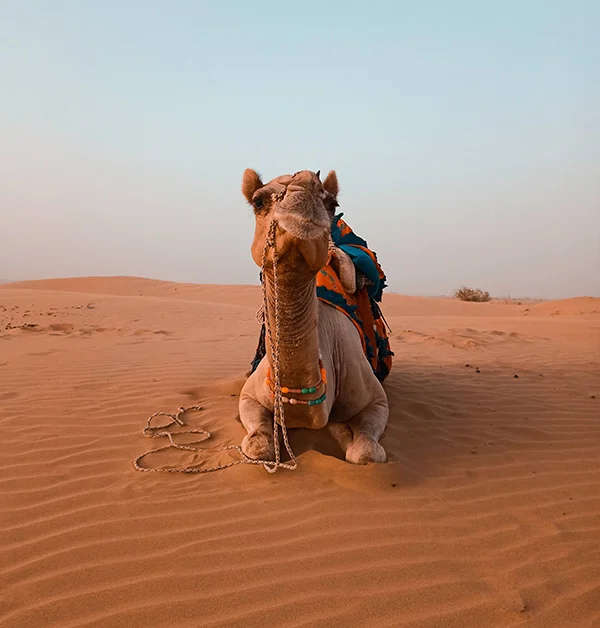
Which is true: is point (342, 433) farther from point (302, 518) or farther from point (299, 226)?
point (299, 226)

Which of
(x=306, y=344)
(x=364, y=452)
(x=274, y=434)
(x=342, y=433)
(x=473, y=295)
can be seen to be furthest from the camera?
(x=473, y=295)

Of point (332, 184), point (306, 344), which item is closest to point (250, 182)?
point (332, 184)

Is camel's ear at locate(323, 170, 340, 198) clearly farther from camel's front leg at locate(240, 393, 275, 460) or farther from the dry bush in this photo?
the dry bush

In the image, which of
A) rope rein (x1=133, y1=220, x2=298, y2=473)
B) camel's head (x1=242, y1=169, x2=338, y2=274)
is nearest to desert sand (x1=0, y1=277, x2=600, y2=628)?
rope rein (x1=133, y1=220, x2=298, y2=473)

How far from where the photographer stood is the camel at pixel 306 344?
2609mm

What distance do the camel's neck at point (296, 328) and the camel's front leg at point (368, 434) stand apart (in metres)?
0.57

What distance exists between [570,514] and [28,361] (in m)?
6.45

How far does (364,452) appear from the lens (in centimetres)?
335

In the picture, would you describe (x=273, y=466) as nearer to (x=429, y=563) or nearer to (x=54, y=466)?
(x=429, y=563)

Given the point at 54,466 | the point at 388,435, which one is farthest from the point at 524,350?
the point at 54,466

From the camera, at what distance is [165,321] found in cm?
1361

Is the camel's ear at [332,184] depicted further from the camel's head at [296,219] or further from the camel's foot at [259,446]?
the camel's foot at [259,446]

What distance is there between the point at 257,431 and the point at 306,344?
81cm

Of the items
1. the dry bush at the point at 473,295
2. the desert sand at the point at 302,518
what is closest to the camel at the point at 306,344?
the desert sand at the point at 302,518
